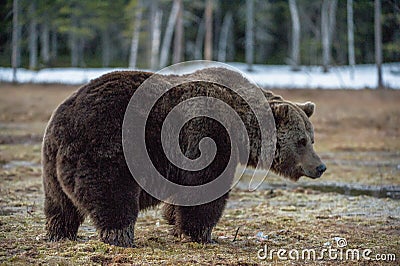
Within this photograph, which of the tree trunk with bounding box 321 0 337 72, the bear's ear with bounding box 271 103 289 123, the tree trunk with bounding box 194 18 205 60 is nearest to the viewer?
the bear's ear with bounding box 271 103 289 123

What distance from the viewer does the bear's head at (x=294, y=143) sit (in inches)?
310

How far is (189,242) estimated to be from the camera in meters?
7.63

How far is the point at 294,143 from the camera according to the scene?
7949 mm

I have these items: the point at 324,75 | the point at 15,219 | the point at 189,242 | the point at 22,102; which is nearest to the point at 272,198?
the point at 189,242

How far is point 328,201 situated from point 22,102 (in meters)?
19.8

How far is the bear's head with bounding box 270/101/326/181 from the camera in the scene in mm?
7879

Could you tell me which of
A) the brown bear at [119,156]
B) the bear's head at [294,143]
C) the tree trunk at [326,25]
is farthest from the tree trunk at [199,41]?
the brown bear at [119,156]

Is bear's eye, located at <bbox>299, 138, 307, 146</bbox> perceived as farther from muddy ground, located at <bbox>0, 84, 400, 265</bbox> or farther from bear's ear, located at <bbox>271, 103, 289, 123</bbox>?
muddy ground, located at <bbox>0, 84, 400, 265</bbox>

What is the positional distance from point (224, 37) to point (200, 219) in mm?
50042

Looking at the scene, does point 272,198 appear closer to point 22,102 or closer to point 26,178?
point 26,178

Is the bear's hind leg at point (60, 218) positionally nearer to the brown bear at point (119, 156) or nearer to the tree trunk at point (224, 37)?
the brown bear at point (119, 156)

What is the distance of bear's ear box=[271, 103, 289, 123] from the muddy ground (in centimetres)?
173

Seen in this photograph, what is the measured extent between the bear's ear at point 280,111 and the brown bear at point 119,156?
14 mm

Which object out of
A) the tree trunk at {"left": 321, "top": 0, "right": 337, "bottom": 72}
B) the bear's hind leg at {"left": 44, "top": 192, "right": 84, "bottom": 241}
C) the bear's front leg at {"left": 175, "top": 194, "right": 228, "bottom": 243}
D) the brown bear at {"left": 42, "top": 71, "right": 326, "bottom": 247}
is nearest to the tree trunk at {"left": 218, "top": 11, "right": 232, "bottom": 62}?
the tree trunk at {"left": 321, "top": 0, "right": 337, "bottom": 72}
